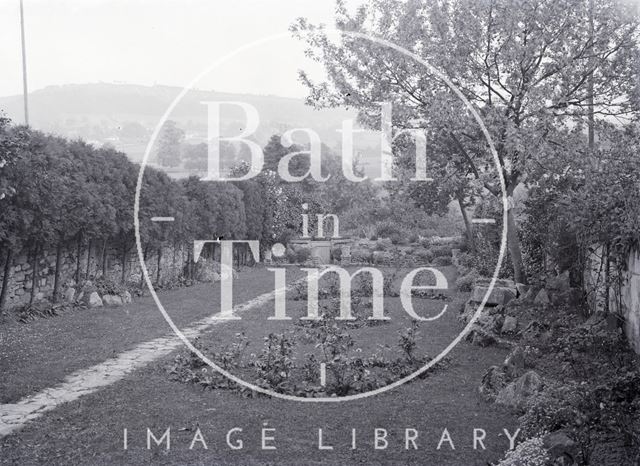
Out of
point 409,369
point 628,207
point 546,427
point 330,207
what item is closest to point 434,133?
point 628,207

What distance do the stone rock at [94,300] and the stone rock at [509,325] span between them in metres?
9.16

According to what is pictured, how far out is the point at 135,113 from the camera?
304 ft

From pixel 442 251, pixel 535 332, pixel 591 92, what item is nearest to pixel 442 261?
pixel 442 251

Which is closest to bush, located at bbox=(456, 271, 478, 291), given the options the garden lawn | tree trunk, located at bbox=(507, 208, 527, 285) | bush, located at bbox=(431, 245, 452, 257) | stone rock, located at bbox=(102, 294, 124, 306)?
tree trunk, located at bbox=(507, 208, 527, 285)

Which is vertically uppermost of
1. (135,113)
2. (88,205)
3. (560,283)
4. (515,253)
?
(135,113)

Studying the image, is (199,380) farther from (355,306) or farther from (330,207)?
(330,207)

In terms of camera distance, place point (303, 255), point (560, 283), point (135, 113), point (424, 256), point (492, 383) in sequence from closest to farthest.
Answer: point (492, 383)
point (560, 283)
point (424, 256)
point (303, 255)
point (135, 113)

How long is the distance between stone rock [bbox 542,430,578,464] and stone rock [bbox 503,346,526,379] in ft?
8.52

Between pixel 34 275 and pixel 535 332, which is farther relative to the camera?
pixel 34 275

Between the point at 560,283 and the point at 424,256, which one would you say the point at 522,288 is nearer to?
the point at 560,283

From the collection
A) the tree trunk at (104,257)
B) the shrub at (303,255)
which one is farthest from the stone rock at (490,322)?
the shrub at (303,255)

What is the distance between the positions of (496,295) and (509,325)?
1651mm

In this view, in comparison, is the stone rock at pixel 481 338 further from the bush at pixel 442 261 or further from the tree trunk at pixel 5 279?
the bush at pixel 442 261

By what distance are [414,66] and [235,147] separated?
5679 centimetres
